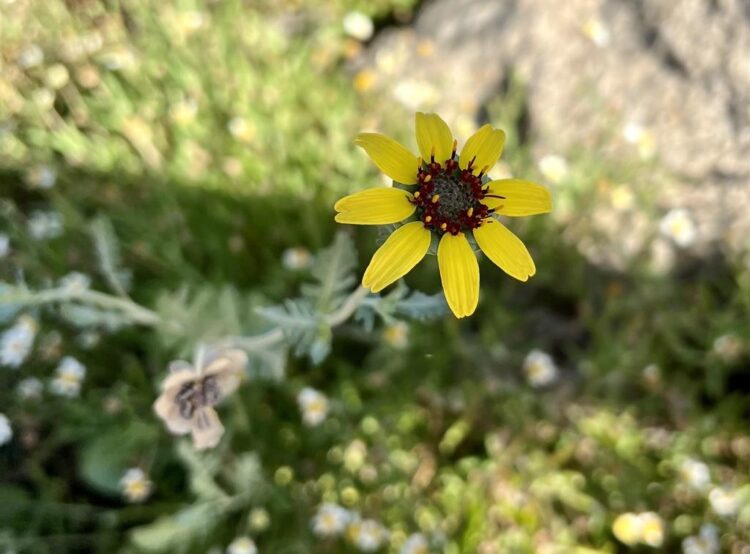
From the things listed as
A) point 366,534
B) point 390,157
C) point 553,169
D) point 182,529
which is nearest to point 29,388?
point 182,529

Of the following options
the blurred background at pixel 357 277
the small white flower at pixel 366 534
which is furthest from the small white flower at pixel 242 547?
the small white flower at pixel 366 534

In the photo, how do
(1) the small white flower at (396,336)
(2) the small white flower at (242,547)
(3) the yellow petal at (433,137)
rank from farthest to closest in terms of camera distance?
(1) the small white flower at (396,336), (2) the small white flower at (242,547), (3) the yellow petal at (433,137)

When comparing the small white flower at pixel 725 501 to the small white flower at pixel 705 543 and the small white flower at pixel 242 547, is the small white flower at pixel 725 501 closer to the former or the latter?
the small white flower at pixel 705 543

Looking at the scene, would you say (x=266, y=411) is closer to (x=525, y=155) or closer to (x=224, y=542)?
(x=224, y=542)

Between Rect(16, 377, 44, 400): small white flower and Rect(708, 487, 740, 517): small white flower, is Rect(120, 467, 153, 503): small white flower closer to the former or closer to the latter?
Rect(16, 377, 44, 400): small white flower

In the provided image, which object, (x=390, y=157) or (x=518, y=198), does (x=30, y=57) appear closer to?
(x=390, y=157)

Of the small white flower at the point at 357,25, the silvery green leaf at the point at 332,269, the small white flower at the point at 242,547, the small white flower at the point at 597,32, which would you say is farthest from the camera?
the small white flower at the point at 357,25

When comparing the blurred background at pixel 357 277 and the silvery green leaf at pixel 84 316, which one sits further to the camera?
the blurred background at pixel 357 277
